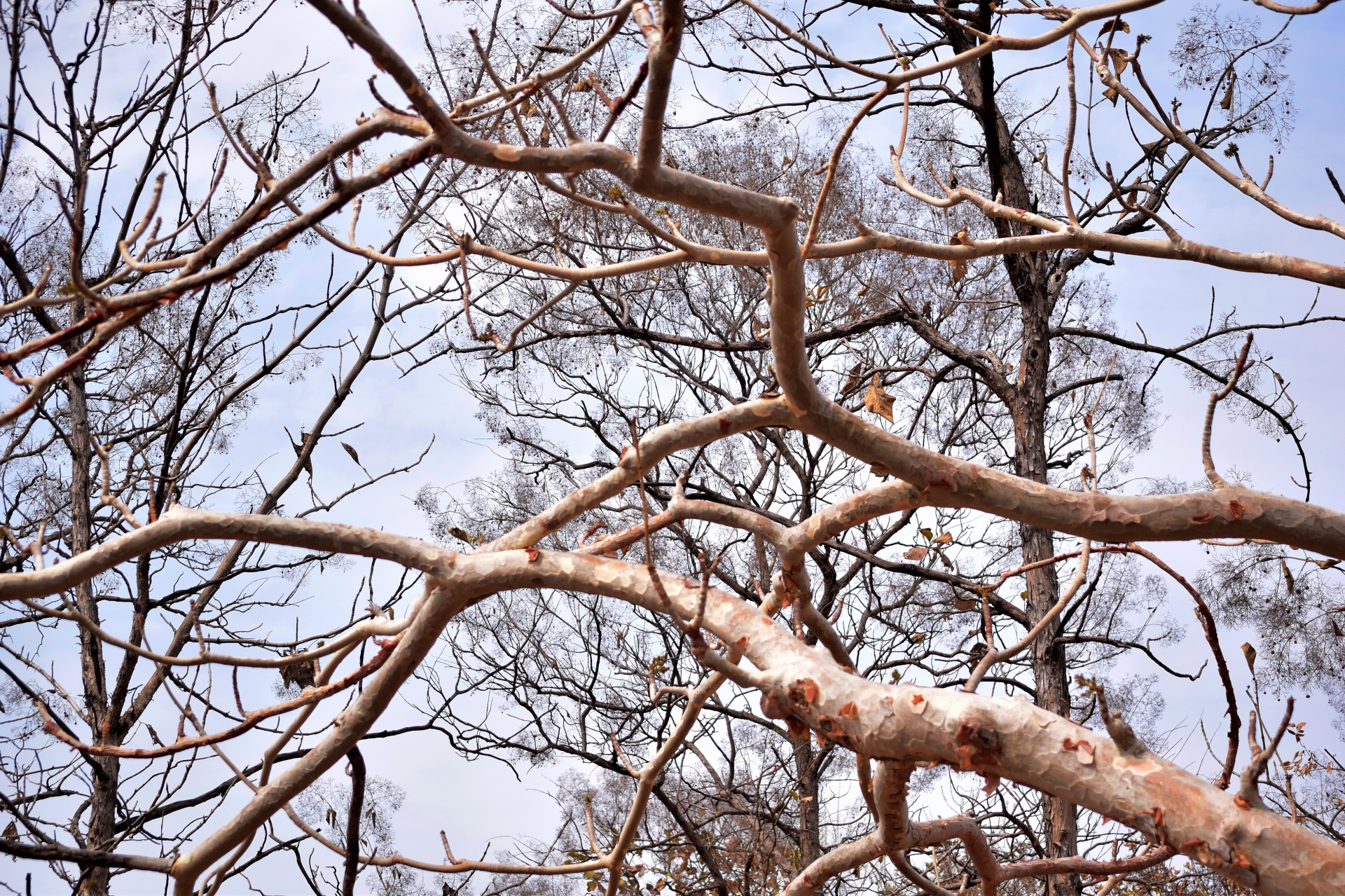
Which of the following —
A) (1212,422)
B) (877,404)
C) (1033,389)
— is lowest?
Result: (1212,422)

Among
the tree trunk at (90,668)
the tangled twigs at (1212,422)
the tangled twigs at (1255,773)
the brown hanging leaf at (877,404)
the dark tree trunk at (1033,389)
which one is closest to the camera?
the tangled twigs at (1255,773)

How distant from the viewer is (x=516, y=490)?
7125mm

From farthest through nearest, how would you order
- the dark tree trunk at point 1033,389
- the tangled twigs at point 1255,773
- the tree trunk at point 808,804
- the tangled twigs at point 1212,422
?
the tree trunk at point 808,804 → the dark tree trunk at point 1033,389 → the tangled twigs at point 1212,422 → the tangled twigs at point 1255,773

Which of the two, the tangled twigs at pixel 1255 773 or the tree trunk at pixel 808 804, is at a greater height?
the tree trunk at pixel 808 804

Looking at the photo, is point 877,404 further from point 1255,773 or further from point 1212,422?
point 1255,773

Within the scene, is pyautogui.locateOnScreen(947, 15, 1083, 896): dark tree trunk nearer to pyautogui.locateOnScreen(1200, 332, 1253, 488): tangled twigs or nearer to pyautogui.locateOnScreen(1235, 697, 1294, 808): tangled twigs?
pyautogui.locateOnScreen(1200, 332, 1253, 488): tangled twigs

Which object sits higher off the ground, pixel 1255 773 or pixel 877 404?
pixel 877 404

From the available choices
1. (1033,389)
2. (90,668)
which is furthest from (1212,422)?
(90,668)

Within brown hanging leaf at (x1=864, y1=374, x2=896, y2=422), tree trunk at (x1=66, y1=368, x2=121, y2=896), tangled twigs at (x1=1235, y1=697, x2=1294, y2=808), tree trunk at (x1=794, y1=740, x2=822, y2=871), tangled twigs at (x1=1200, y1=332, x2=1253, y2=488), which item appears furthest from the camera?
tree trunk at (x1=794, y1=740, x2=822, y2=871)

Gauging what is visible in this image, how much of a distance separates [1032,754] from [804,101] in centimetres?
431

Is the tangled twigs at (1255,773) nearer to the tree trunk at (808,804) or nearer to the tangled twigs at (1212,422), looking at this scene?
the tangled twigs at (1212,422)

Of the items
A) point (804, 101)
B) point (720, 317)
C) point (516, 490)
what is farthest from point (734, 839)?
point (804, 101)

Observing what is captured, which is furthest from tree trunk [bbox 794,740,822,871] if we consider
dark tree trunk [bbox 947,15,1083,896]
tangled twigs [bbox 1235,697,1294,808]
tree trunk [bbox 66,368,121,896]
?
tangled twigs [bbox 1235,697,1294,808]

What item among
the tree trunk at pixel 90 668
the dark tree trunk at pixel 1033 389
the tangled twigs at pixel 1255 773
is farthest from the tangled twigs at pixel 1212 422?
the tree trunk at pixel 90 668
